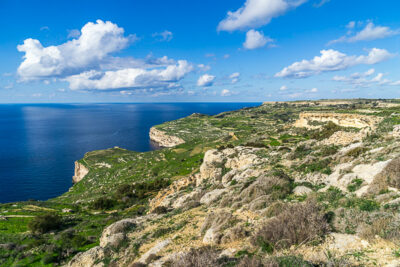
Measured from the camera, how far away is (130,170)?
2953 inches

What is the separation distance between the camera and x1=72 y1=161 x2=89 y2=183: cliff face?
83812mm

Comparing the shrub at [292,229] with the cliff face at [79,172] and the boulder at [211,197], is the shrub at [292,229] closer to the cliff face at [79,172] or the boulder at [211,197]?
the boulder at [211,197]

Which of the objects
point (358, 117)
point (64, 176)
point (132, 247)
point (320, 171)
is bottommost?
point (64, 176)

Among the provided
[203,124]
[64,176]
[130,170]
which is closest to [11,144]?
[64,176]

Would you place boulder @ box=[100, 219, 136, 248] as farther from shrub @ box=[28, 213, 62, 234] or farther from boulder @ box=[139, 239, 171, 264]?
shrub @ box=[28, 213, 62, 234]

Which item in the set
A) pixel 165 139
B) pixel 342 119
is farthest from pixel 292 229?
pixel 165 139

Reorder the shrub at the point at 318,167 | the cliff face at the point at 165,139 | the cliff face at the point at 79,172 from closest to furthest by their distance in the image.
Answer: the shrub at the point at 318,167, the cliff face at the point at 79,172, the cliff face at the point at 165,139

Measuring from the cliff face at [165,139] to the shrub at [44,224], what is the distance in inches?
4585

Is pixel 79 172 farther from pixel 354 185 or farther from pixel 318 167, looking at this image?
pixel 354 185

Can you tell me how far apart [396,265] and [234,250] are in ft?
18.5

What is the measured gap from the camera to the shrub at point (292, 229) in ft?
28.3

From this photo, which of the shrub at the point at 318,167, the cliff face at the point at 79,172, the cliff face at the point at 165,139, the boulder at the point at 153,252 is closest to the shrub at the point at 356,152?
the shrub at the point at 318,167

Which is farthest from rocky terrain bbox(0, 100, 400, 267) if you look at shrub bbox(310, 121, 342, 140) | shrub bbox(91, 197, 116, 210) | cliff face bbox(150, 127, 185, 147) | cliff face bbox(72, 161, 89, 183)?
cliff face bbox(150, 127, 185, 147)

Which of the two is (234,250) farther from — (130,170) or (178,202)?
(130,170)
